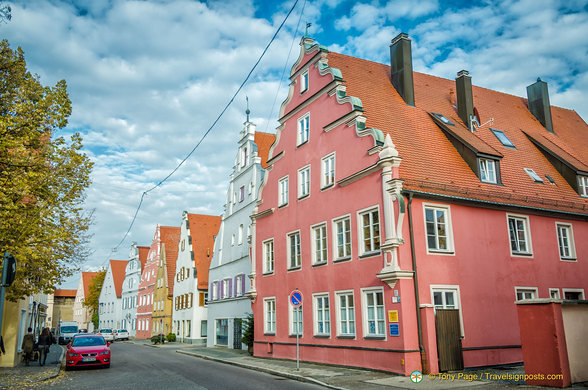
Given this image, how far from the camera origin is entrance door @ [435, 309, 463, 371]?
51.5 ft

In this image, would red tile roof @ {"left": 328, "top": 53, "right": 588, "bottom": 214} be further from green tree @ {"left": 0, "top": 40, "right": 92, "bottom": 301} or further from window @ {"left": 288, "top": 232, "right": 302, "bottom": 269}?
green tree @ {"left": 0, "top": 40, "right": 92, "bottom": 301}

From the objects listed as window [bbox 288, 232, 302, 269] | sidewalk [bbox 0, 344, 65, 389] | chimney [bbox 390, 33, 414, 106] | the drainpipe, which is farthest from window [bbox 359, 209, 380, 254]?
sidewalk [bbox 0, 344, 65, 389]

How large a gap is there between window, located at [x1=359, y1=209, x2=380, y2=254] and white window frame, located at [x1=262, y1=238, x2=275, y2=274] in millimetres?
7401

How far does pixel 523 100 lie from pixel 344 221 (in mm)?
15575

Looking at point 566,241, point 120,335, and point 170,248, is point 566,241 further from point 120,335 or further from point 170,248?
point 120,335

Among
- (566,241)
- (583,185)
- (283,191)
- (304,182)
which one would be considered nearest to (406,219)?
(304,182)

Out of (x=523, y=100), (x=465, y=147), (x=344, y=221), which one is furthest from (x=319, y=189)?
(x=523, y=100)

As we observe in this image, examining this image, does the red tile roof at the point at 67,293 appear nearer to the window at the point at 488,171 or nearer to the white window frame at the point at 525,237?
the window at the point at 488,171

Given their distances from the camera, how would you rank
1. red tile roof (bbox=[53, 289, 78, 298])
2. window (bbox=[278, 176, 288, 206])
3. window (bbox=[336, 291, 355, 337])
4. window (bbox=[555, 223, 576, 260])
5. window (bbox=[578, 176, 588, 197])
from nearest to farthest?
window (bbox=[336, 291, 355, 337])
window (bbox=[555, 223, 576, 260])
window (bbox=[578, 176, 588, 197])
window (bbox=[278, 176, 288, 206])
red tile roof (bbox=[53, 289, 78, 298])

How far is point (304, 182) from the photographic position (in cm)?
2255

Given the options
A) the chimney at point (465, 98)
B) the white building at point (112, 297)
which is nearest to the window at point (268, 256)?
the chimney at point (465, 98)

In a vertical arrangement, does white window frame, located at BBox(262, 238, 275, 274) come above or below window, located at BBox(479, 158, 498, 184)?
below

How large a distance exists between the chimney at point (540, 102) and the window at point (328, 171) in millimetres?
13407

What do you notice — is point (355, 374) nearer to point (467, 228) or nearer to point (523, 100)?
point (467, 228)
